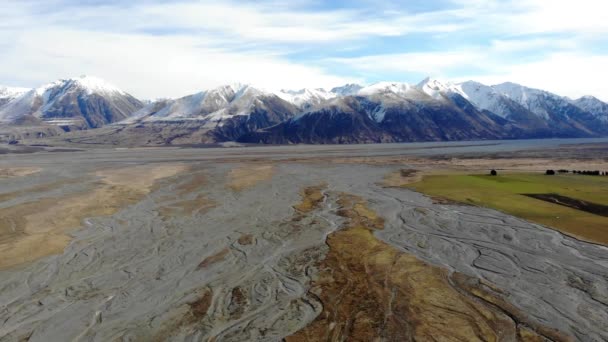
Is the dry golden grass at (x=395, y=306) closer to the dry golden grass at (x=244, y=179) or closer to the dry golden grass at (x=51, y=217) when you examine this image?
the dry golden grass at (x=51, y=217)

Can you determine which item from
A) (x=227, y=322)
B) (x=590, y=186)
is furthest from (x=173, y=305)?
(x=590, y=186)

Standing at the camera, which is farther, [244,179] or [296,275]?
[244,179]

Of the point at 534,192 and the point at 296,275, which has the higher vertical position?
the point at 534,192

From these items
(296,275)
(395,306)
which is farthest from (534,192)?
(395,306)

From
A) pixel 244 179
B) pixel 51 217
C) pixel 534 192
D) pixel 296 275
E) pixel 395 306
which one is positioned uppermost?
pixel 534 192

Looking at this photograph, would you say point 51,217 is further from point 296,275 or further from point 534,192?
point 534,192
